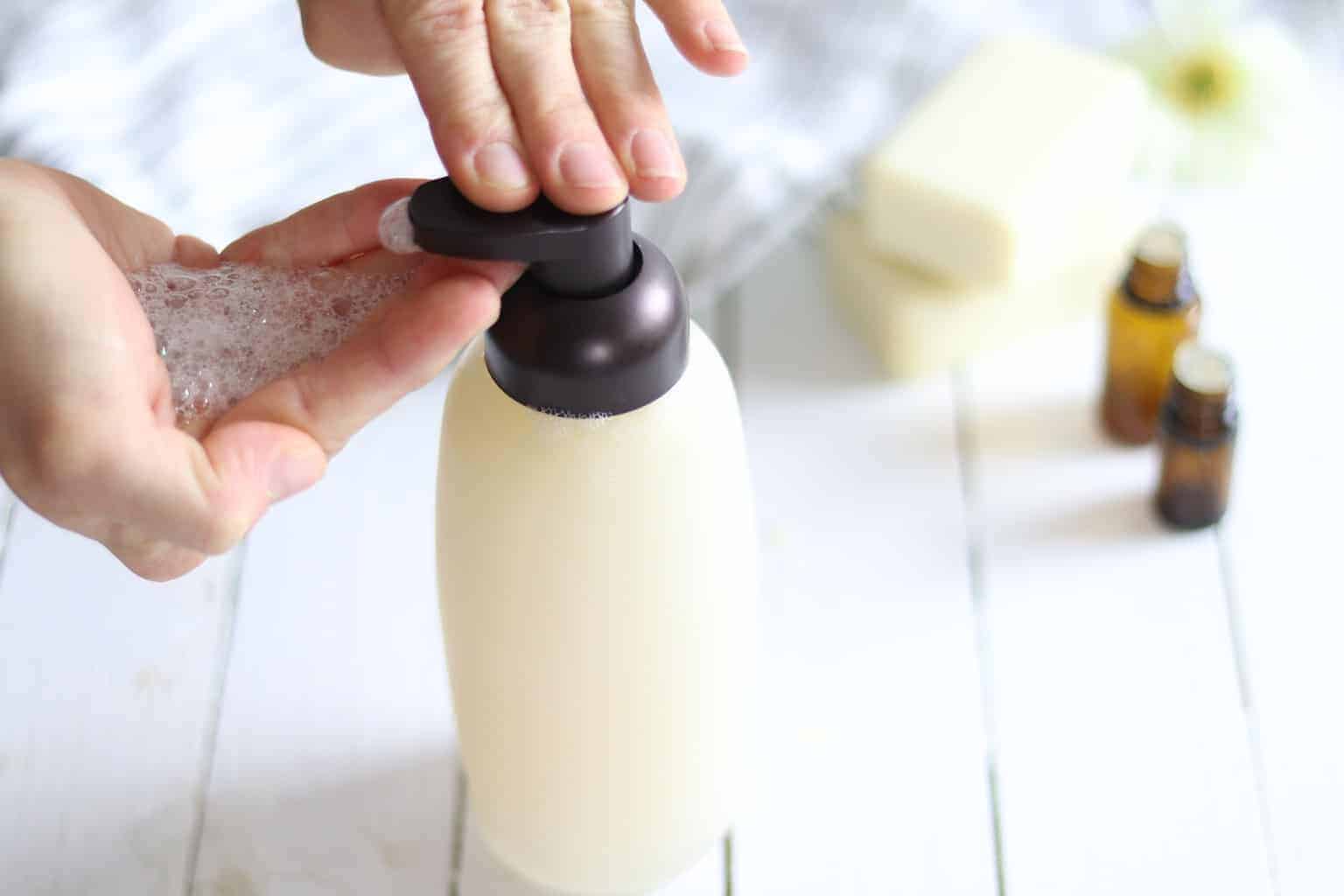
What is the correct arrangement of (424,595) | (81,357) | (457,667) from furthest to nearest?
1. (424,595)
2. (457,667)
3. (81,357)

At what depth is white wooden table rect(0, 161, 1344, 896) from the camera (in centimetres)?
64

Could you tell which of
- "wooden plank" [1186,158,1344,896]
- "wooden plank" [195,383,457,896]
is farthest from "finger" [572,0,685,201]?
"wooden plank" [1186,158,1344,896]

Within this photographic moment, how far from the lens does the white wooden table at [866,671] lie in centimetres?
64

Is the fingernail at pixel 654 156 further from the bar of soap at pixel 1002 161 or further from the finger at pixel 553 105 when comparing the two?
the bar of soap at pixel 1002 161

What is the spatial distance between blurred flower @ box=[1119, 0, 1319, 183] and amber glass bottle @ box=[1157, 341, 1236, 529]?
0.20 m

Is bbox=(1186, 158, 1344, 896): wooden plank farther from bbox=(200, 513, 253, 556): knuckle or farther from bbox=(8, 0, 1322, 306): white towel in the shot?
bbox=(200, 513, 253, 556): knuckle

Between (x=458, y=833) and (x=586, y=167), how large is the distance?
344mm

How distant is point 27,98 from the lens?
753 mm

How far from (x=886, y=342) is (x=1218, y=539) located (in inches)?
7.7

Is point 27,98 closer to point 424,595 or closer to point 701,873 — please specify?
point 424,595

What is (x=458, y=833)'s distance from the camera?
2.16 ft

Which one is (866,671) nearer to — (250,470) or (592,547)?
(592,547)

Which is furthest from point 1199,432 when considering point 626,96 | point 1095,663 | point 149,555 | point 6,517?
point 6,517

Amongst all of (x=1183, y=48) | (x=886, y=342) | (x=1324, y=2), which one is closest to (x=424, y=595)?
(x=886, y=342)
